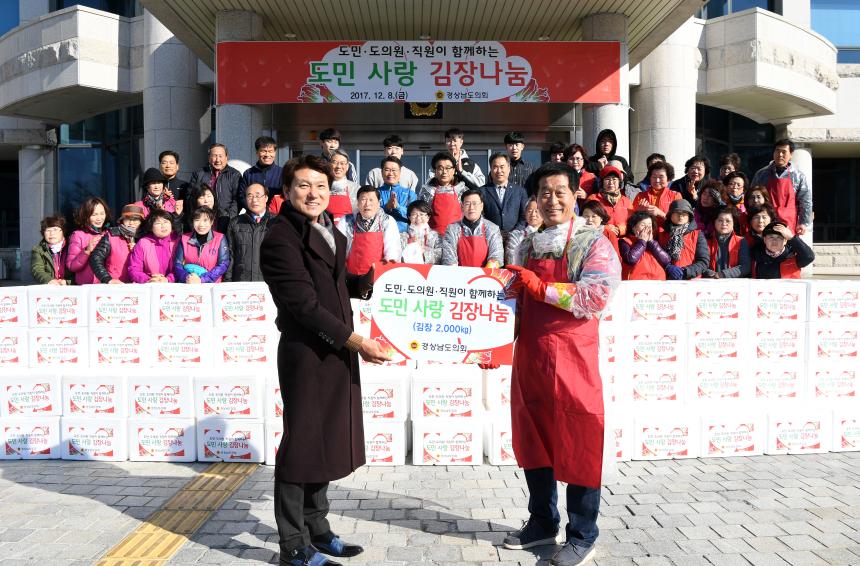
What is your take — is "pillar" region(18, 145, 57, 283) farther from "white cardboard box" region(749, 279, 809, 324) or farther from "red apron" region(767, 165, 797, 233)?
"white cardboard box" region(749, 279, 809, 324)

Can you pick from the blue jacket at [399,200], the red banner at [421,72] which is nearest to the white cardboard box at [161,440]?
the blue jacket at [399,200]

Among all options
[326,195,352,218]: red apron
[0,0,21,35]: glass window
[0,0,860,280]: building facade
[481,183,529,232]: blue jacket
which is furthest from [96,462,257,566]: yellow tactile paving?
[0,0,21,35]: glass window

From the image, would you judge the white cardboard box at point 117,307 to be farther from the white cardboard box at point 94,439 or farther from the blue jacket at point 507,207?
the blue jacket at point 507,207

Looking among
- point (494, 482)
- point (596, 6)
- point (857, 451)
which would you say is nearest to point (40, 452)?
point (494, 482)

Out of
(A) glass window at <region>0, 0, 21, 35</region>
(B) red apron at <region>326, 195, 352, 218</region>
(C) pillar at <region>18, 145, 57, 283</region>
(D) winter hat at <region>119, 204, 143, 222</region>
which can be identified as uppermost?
(A) glass window at <region>0, 0, 21, 35</region>

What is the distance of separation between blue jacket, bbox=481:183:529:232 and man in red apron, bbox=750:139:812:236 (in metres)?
2.84

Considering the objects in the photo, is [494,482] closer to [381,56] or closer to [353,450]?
[353,450]

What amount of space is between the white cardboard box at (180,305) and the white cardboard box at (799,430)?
179 inches

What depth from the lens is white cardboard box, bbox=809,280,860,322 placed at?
5.20 metres

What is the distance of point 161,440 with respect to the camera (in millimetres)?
5137

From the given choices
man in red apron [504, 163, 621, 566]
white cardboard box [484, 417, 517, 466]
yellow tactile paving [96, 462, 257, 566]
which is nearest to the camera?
man in red apron [504, 163, 621, 566]

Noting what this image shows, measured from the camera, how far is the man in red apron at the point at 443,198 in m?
7.06

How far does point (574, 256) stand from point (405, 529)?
72.3 inches

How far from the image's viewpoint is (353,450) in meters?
3.34
